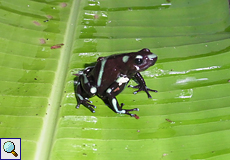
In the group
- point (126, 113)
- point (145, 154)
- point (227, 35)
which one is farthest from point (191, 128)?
point (227, 35)

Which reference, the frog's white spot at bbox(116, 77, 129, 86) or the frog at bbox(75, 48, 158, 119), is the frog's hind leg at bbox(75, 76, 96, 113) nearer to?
the frog at bbox(75, 48, 158, 119)

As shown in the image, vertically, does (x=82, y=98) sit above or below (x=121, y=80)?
below

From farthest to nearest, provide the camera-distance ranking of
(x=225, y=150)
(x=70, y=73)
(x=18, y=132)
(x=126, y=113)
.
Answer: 1. (x=70, y=73)
2. (x=126, y=113)
3. (x=18, y=132)
4. (x=225, y=150)

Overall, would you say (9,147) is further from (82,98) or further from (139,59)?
(139,59)

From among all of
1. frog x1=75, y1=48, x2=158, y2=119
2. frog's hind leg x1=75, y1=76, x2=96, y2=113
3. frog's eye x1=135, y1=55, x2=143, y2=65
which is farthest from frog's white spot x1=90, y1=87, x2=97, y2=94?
frog's eye x1=135, y1=55, x2=143, y2=65

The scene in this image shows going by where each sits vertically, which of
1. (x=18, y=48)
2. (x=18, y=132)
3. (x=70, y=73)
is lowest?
(x=18, y=132)

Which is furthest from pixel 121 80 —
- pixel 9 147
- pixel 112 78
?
pixel 9 147

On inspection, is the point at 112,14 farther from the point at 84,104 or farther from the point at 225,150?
the point at 225,150
